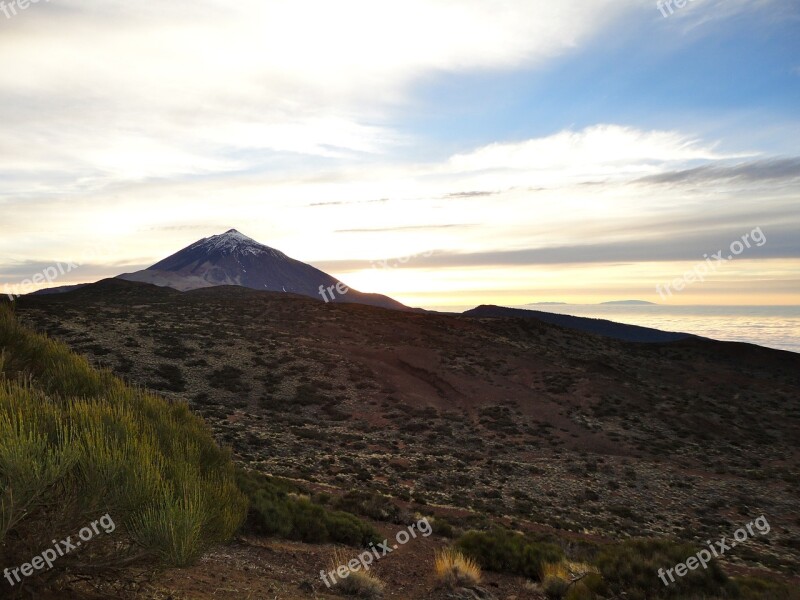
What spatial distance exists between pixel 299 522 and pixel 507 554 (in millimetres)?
5197

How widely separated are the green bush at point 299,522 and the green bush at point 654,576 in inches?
220

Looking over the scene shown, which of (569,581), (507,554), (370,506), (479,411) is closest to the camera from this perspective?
(569,581)

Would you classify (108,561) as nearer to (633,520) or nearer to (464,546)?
(464,546)

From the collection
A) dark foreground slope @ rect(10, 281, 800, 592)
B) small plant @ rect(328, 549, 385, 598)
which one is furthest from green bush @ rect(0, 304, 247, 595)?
dark foreground slope @ rect(10, 281, 800, 592)

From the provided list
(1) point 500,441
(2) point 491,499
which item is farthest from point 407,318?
(2) point 491,499

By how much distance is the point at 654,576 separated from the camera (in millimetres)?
9648

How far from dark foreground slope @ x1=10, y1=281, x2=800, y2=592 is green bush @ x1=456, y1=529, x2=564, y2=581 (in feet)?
17.8

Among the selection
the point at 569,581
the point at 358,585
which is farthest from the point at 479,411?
→ the point at 358,585

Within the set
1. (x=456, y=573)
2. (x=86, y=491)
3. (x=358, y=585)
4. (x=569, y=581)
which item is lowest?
(x=569, y=581)

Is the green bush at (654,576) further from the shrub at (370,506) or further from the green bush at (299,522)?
the shrub at (370,506)

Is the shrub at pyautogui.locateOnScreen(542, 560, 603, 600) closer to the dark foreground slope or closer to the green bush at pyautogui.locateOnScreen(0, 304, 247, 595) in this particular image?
the dark foreground slope

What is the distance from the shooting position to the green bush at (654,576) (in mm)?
9328

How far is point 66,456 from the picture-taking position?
16.2 feet

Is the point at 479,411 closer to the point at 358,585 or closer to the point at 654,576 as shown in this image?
the point at 654,576
